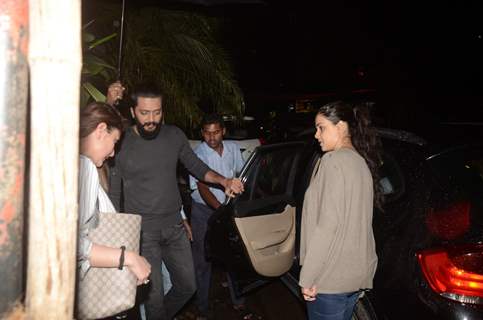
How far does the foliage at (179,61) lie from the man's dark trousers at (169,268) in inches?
138

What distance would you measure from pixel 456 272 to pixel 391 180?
0.77 m

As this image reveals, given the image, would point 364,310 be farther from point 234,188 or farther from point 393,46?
point 393,46

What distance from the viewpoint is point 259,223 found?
3344 millimetres

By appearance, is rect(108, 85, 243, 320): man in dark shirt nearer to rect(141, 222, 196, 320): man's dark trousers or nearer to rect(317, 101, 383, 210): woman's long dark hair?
rect(141, 222, 196, 320): man's dark trousers

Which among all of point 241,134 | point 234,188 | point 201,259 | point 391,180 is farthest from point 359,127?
point 241,134

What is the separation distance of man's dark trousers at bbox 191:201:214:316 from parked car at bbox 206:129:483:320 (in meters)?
0.61

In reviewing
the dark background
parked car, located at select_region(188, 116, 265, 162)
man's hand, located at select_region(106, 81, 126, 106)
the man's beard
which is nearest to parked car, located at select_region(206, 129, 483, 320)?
the man's beard

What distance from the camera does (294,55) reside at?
1235 inches

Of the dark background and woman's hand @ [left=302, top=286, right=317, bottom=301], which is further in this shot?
the dark background

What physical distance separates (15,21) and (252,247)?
255 centimetres

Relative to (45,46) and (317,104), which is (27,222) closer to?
(45,46)

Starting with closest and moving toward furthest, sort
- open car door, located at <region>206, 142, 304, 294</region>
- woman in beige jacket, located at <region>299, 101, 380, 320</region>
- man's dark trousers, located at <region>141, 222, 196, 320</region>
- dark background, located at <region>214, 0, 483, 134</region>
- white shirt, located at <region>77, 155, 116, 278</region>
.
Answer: white shirt, located at <region>77, 155, 116, 278</region> → woman in beige jacket, located at <region>299, 101, 380, 320</region> → open car door, located at <region>206, 142, 304, 294</region> → man's dark trousers, located at <region>141, 222, 196, 320</region> → dark background, located at <region>214, 0, 483, 134</region>

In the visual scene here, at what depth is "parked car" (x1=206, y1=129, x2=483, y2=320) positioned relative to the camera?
222 cm

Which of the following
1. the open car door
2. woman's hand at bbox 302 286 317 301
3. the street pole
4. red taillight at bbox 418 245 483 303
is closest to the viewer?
the street pole
